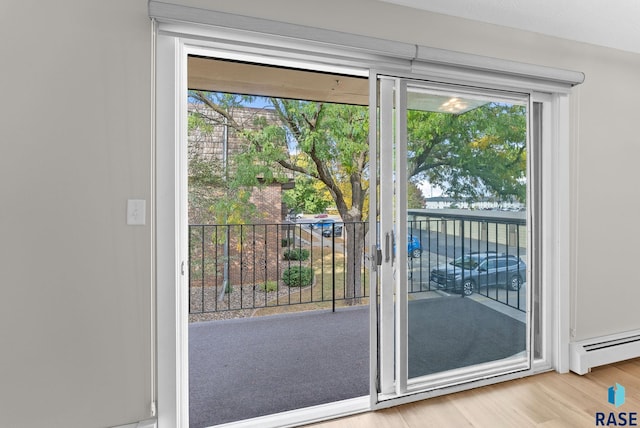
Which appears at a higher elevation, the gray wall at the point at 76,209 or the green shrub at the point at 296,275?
the gray wall at the point at 76,209

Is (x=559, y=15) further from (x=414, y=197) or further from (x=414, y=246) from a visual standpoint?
(x=414, y=246)

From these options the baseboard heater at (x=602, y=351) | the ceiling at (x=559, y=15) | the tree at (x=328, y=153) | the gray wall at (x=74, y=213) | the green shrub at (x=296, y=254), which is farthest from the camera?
the green shrub at (x=296, y=254)

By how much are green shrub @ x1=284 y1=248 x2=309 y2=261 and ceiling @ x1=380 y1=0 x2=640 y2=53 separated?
10.9 feet

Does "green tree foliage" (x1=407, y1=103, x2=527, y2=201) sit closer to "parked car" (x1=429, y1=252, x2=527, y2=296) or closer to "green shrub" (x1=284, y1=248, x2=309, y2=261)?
"parked car" (x1=429, y1=252, x2=527, y2=296)

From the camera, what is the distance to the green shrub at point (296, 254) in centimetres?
464

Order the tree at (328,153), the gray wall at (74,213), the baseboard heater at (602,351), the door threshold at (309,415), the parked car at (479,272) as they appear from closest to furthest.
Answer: the gray wall at (74,213)
the door threshold at (309,415)
the parked car at (479,272)
the baseboard heater at (602,351)
the tree at (328,153)

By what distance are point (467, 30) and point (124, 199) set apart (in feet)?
7.42

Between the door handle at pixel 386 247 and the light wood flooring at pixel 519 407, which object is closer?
the light wood flooring at pixel 519 407

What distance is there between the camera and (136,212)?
1537 millimetres

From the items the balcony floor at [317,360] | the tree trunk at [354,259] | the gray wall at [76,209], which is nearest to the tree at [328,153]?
the tree trunk at [354,259]

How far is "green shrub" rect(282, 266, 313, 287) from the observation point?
4.73 meters

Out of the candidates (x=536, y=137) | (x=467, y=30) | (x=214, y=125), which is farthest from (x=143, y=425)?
(x=214, y=125)

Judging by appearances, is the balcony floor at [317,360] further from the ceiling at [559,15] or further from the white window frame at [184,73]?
the ceiling at [559,15]

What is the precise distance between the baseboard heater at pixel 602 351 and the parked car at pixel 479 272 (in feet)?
2.00
